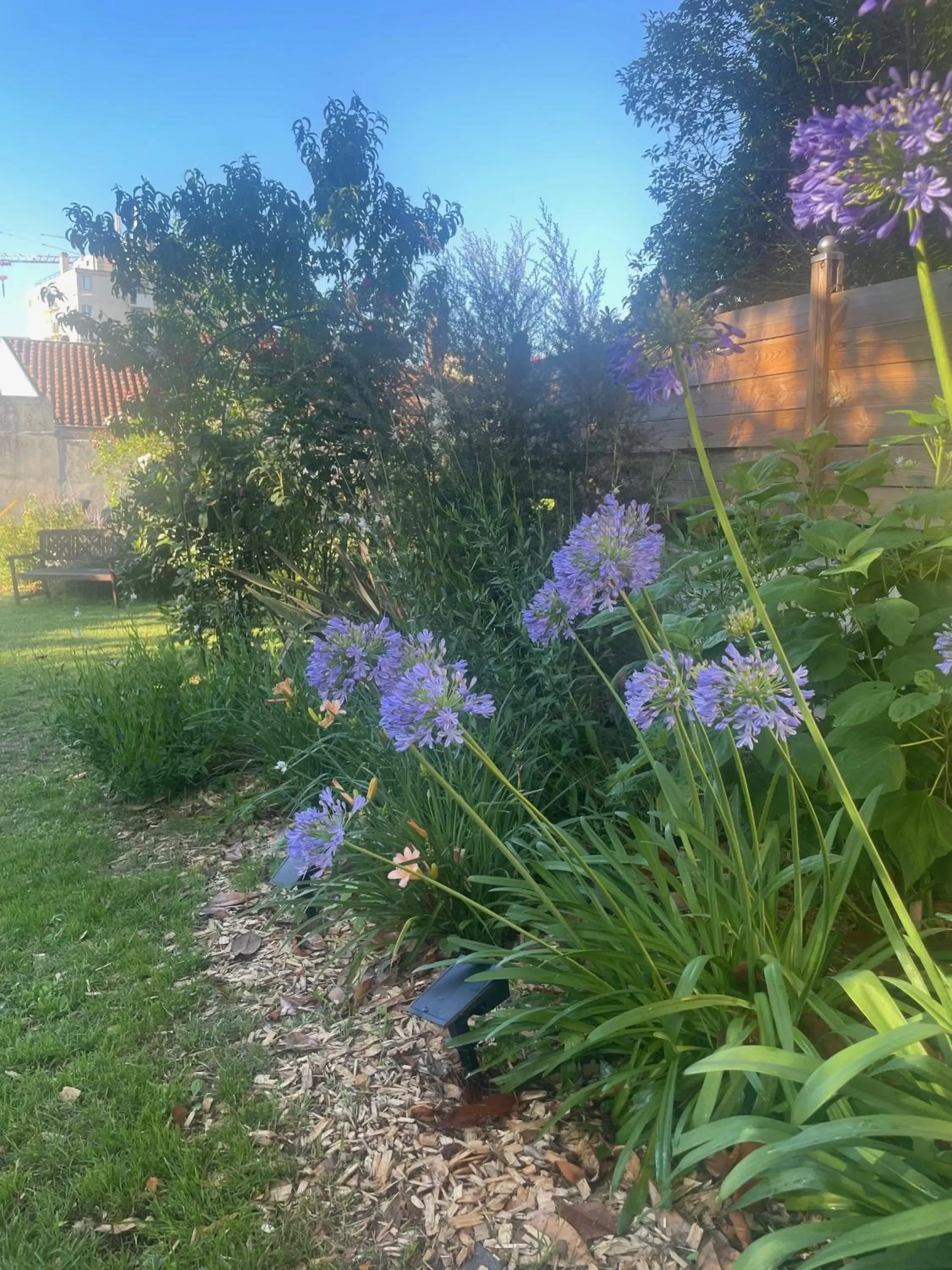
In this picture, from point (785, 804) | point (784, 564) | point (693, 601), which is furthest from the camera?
point (693, 601)

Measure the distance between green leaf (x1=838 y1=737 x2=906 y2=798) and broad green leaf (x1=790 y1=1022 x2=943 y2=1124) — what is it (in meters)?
0.56

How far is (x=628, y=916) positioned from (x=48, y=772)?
3786 mm

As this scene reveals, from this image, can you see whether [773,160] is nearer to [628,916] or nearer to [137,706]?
[137,706]

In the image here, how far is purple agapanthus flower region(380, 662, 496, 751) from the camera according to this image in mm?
1479

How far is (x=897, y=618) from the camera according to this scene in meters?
1.69

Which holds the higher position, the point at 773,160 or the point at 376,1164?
the point at 773,160

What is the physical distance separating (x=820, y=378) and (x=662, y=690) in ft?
7.67

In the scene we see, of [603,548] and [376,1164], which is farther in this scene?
[376,1164]

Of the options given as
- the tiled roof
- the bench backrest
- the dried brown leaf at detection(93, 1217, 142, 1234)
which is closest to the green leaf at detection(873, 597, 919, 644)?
the dried brown leaf at detection(93, 1217, 142, 1234)

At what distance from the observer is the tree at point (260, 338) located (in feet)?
15.6

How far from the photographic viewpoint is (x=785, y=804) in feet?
6.34

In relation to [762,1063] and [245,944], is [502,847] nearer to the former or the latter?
[762,1063]

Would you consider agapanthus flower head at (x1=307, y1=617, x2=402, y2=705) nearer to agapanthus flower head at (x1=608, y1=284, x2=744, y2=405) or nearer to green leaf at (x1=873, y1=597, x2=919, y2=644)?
agapanthus flower head at (x1=608, y1=284, x2=744, y2=405)

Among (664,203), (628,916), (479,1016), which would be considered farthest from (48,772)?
(664,203)
